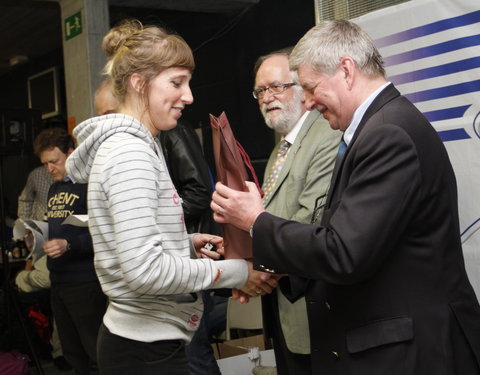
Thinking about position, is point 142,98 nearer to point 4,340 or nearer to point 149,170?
point 149,170

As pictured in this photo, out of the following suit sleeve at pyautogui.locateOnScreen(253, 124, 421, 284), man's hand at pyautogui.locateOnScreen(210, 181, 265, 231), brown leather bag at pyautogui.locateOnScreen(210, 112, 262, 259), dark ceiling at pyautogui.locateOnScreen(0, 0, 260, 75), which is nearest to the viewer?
suit sleeve at pyautogui.locateOnScreen(253, 124, 421, 284)

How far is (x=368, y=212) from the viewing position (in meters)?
1.31

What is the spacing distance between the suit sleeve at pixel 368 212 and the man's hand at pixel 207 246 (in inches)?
23.1

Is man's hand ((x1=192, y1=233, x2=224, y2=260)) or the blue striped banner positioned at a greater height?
the blue striped banner

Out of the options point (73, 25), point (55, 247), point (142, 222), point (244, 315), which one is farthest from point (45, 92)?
point (142, 222)

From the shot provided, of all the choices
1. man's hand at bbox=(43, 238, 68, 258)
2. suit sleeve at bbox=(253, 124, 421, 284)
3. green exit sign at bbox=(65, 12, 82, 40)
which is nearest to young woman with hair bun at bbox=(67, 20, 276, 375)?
suit sleeve at bbox=(253, 124, 421, 284)

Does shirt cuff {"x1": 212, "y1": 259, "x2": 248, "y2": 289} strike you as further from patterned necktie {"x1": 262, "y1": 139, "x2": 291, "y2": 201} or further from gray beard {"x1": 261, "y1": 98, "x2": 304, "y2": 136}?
gray beard {"x1": 261, "y1": 98, "x2": 304, "y2": 136}

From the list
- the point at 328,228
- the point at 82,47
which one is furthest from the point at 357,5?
the point at 82,47

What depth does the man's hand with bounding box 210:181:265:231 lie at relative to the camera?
156 centimetres

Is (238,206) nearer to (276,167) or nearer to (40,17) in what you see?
(276,167)

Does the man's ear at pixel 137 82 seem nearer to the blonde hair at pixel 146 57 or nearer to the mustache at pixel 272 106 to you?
the blonde hair at pixel 146 57

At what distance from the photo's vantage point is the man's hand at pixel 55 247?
2955 millimetres

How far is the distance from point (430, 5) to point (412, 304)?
45.6 inches

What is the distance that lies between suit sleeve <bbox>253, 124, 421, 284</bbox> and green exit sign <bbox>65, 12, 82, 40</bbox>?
5.07 m
